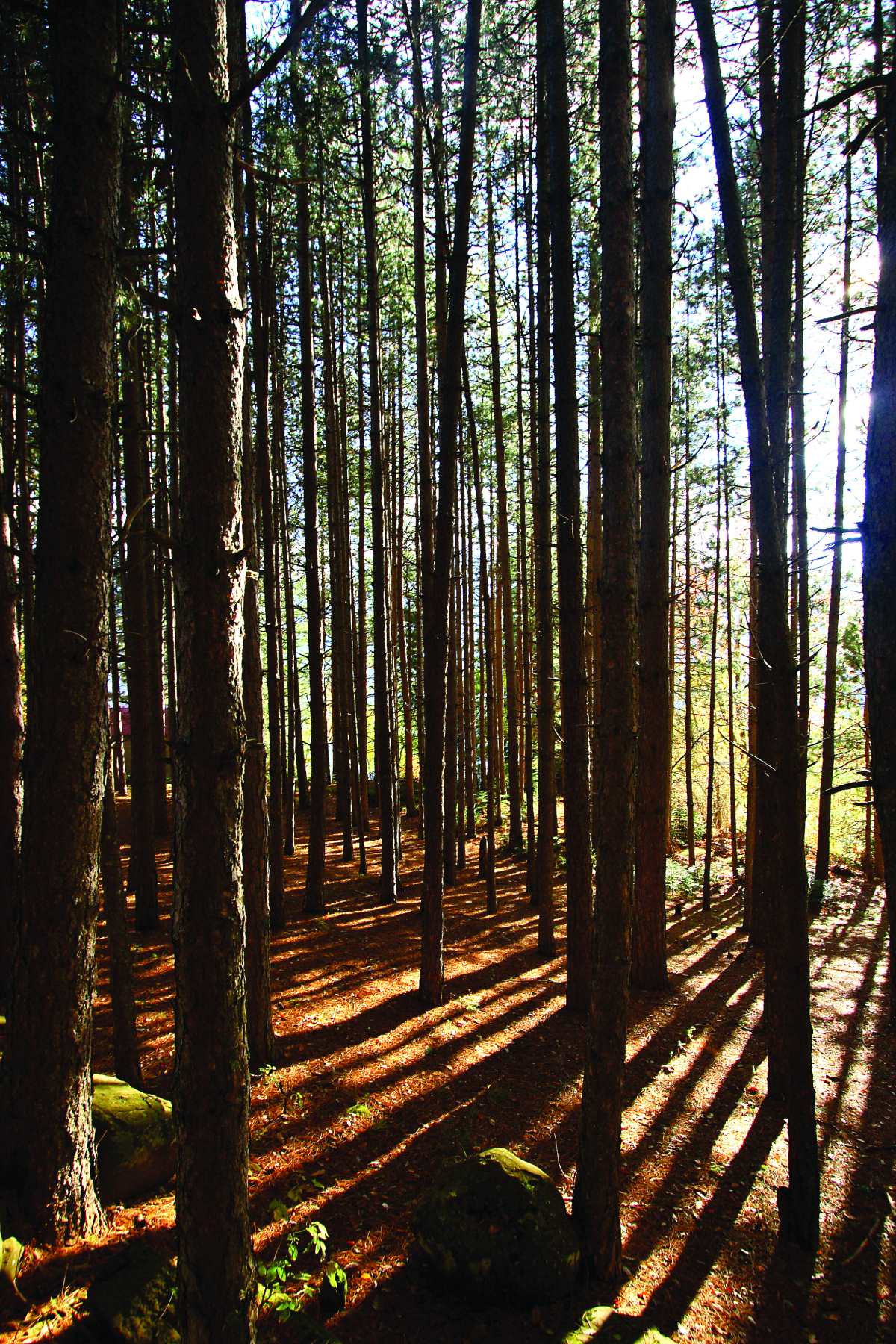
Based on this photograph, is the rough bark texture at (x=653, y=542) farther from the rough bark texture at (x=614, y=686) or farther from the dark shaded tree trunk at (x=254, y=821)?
the dark shaded tree trunk at (x=254, y=821)

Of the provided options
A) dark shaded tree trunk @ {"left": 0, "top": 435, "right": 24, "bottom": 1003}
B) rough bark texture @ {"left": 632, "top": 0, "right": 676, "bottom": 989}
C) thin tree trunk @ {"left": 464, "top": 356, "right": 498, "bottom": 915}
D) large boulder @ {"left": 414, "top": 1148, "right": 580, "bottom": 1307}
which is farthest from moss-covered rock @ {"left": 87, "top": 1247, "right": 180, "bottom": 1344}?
thin tree trunk @ {"left": 464, "top": 356, "right": 498, "bottom": 915}

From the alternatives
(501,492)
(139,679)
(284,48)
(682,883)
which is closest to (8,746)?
(139,679)

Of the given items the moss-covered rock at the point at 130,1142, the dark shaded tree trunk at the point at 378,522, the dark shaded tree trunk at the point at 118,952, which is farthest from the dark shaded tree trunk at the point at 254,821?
the dark shaded tree trunk at the point at 378,522

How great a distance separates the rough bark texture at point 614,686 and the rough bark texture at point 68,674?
8.33ft

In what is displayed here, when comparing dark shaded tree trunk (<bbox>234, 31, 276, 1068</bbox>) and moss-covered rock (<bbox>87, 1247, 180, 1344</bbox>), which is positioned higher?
dark shaded tree trunk (<bbox>234, 31, 276, 1068</bbox>)

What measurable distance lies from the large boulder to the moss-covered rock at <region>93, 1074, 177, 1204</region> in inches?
58.7

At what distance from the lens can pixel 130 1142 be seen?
12.5 ft

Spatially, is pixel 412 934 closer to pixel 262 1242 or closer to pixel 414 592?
pixel 262 1242

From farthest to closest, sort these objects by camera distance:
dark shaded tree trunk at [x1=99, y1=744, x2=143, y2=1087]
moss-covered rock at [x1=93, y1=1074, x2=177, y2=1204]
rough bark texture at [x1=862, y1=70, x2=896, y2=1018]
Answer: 1. dark shaded tree trunk at [x1=99, y1=744, x2=143, y2=1087]
2. moss-covered rock at [x1=93, y1=1074, x2=177, y2=1204]
3. rough bark texture at [x1=862, y1=70, x2=896, y2=1018]

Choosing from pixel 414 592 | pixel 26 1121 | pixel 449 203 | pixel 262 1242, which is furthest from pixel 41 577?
pixel 414 592

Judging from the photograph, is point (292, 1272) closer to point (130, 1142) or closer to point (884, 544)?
point (130, 1142)

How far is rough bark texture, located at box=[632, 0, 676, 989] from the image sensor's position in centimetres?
634

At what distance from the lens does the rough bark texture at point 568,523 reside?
5.90 metres

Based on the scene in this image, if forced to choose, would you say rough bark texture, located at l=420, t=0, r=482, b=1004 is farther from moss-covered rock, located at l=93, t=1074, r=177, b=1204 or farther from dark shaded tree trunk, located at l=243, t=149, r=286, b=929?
moss-covered rock, located at l=93, t=1074, r=177, b=1204
